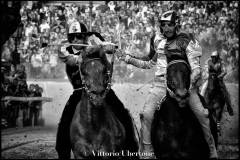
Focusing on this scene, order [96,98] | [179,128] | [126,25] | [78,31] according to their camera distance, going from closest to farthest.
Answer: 1. [96,98]
2. [179,128]
3. [78,31]
4. [126,25]

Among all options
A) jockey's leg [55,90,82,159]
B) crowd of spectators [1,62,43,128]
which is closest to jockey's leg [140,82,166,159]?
jockey's leg [55,90,82,159]

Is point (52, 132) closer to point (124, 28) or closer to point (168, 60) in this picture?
point (124, 28)

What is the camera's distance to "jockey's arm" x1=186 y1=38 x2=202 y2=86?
6172mm

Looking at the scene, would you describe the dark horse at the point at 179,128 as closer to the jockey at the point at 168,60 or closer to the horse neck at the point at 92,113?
the jockey at the point at 168,60

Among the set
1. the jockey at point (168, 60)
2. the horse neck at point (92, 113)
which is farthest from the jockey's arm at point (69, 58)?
the jockey at point (168, 60)

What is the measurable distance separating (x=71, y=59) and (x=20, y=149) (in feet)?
21.6

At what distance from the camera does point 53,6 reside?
74.7 feet

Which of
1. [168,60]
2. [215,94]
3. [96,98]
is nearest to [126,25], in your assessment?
[215,94]

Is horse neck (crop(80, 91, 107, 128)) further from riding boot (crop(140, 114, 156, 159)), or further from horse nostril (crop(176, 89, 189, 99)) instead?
horse nostril (crop(176, 89, 189, 99))

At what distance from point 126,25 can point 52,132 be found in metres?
8.34

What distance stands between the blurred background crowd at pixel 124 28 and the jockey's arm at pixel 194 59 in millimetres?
12795

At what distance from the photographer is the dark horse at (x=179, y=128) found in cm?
619

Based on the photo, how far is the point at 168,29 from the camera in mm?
6773

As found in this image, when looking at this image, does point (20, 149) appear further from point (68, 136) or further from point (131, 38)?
point (131, 38)
